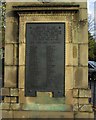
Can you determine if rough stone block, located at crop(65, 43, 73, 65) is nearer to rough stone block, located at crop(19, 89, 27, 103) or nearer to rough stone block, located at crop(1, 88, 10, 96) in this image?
rough stone block, located at crop(19, 89, 27, 103)

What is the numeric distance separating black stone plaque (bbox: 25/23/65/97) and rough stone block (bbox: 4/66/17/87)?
371 mm

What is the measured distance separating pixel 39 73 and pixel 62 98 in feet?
3.08

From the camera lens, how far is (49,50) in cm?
874

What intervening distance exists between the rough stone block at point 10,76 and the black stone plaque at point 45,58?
1.22 feet

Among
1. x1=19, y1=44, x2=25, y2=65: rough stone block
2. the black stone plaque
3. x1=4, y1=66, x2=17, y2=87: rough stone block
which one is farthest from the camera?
x1=4, y1=66, x2=17, y2=87: rough stone block

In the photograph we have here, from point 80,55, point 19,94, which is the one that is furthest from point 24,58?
point 80,55

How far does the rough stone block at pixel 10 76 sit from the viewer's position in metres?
8.99

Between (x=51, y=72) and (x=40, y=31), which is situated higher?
(x=40, y=31)

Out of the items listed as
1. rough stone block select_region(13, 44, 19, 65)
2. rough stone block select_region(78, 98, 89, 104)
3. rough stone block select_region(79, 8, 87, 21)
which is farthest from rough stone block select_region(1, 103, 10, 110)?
rough stone block select_region(79, 8, 87, 21)

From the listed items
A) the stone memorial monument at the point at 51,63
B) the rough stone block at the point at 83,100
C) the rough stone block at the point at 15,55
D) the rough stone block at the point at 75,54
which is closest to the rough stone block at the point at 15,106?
the stone memorial monument at the point at 51,63

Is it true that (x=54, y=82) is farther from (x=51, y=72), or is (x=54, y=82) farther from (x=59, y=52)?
(x=59, y=52)

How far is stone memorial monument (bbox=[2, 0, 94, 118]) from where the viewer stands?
8789 mm

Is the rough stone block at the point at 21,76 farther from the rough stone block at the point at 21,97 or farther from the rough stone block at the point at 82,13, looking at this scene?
the rough stone block at the point at 82,13

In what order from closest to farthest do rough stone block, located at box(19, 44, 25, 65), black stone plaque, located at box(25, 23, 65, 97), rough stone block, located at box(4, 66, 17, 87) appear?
1. black stone plaque, located at box(25, 23, 65, 97)
2. rough stone block, located at box(19, 44, 25, 65)
3. rough stone block, located at box(4, 66, 17, 87)
